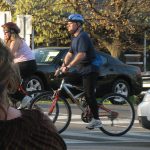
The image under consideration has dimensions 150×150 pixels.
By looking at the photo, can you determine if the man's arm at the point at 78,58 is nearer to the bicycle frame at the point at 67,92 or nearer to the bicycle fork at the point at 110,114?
the bicycle frame at the point at 67,92

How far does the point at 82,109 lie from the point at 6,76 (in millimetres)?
7061

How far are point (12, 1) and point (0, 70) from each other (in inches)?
943

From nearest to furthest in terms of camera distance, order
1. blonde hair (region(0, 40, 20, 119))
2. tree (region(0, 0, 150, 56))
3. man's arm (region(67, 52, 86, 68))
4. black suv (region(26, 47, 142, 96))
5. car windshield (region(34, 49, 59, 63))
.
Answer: blonde hair (region(0, 40, 20, 119)) < man's arm (region(67, 52, 86, 68)) < black suv (region(26, 47, 142, 96)) < car windshield (region(34, 49, 59, 63)) < tree (region(0, 0, 150, 56))

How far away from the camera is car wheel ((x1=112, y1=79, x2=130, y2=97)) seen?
688 inches

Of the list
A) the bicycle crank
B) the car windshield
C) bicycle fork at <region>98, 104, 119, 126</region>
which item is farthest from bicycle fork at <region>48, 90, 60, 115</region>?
the car windshield

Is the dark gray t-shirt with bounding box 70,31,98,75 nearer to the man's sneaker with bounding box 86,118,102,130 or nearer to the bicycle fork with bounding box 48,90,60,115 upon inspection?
the bicycle fork with bounding box 48,90,60,115

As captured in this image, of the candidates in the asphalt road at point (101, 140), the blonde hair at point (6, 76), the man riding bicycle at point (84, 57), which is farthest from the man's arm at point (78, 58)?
the blonde hair at point (6, 76)

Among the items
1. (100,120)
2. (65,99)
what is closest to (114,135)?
(100,120)

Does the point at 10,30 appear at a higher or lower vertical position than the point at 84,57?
higher

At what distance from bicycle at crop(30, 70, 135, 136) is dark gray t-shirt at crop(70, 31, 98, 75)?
18.4 inches

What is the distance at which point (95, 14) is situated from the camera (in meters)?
24.6

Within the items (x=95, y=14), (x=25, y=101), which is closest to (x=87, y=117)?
(x=25, y=101)

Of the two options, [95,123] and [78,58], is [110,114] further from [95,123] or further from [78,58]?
[78,58]

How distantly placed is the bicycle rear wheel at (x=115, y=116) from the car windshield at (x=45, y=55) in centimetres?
722
